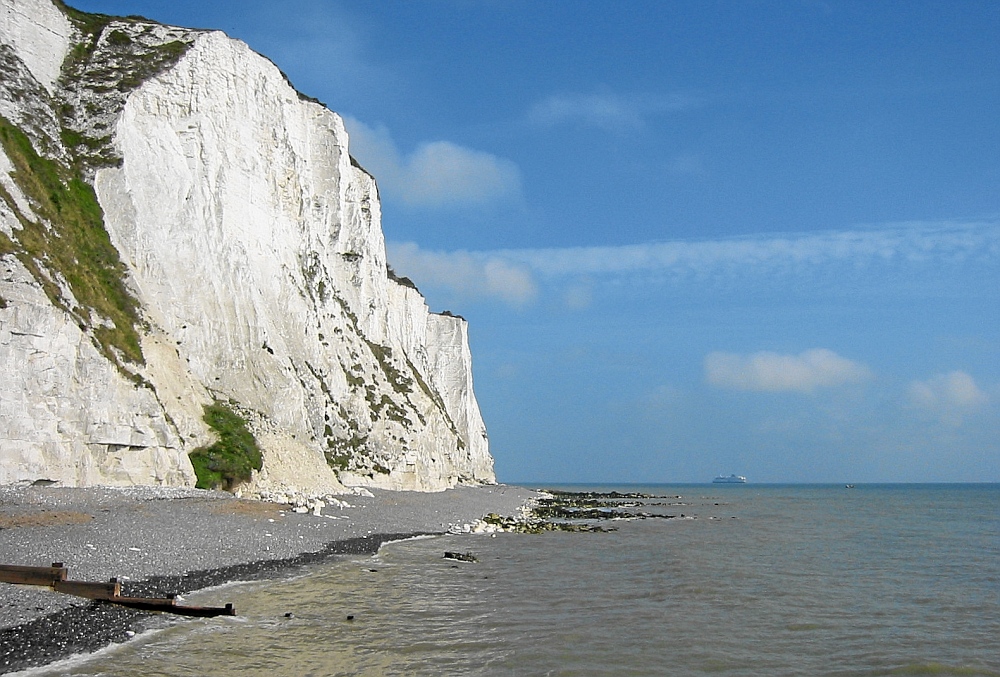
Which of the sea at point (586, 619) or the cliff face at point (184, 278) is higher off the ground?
the cliff face at point (184, 278)

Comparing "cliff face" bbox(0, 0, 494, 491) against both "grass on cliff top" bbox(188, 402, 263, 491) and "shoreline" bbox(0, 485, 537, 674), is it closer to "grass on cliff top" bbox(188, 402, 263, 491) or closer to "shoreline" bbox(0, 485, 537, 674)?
"grass on cliff top" bbox(188, 402, 263, 491)

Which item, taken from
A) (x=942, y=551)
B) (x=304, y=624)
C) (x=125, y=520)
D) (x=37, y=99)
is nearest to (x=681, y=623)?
(x=304, y=624)

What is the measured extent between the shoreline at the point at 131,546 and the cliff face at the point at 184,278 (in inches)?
89.6

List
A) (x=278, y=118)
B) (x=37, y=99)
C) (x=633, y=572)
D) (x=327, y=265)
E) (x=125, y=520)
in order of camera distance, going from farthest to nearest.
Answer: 1. (x=327, y=265)
2. (x=278, y=118)
3. (x=37, y=99)
4. (x=633, y=572)
5. (x=125, y=520)

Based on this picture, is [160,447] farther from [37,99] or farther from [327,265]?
[327,265]

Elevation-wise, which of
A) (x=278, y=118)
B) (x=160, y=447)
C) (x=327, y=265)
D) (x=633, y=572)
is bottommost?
(x=633, y=572)

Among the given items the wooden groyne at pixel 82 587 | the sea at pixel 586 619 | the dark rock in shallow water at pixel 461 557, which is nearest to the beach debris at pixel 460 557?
the dark rock in shallow water at pixel 461 557

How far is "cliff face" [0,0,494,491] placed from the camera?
66.4ft

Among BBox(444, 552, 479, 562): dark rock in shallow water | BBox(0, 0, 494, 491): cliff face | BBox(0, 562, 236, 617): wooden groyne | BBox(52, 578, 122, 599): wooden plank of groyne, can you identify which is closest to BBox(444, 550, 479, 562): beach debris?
BBox(444, 552, 479, 562): dark rock in shallow water

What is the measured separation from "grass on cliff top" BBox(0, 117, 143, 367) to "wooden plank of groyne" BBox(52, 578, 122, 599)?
1121cm

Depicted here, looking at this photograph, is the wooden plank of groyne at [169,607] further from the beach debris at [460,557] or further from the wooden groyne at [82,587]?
the beach debris at [460,557]

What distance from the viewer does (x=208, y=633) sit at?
448 inches

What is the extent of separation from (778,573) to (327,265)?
101 ft

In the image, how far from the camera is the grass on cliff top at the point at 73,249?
21734mm
